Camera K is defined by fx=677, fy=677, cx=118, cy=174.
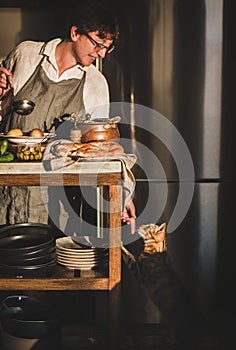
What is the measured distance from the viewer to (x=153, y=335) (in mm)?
2604

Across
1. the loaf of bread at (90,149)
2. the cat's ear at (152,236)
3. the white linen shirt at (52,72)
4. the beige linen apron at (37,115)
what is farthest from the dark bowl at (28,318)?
the white linen shirt at (52,72)

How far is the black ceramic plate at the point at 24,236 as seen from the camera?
97.0 inches

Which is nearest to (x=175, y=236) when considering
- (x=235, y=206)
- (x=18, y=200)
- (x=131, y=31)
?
(x=235, y=206)

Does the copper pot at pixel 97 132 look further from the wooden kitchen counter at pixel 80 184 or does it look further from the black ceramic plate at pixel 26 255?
the black ceramic plate at pixel 26 255

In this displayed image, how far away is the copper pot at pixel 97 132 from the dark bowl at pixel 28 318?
627mm

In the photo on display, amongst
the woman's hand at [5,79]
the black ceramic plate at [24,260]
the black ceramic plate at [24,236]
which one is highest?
the woman's hand at [5,79]

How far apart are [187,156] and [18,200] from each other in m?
0.68

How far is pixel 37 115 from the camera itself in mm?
2590

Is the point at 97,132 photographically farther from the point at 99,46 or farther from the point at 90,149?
the point at 99,46

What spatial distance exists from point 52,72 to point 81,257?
72 centimetres

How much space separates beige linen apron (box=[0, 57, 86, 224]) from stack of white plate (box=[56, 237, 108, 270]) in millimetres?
239

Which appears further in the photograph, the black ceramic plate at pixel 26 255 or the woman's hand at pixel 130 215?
the woman's hand at pixel 130 215

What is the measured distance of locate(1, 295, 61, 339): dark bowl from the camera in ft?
7.54

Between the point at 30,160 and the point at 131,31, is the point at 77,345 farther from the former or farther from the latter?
the point at 131,31
